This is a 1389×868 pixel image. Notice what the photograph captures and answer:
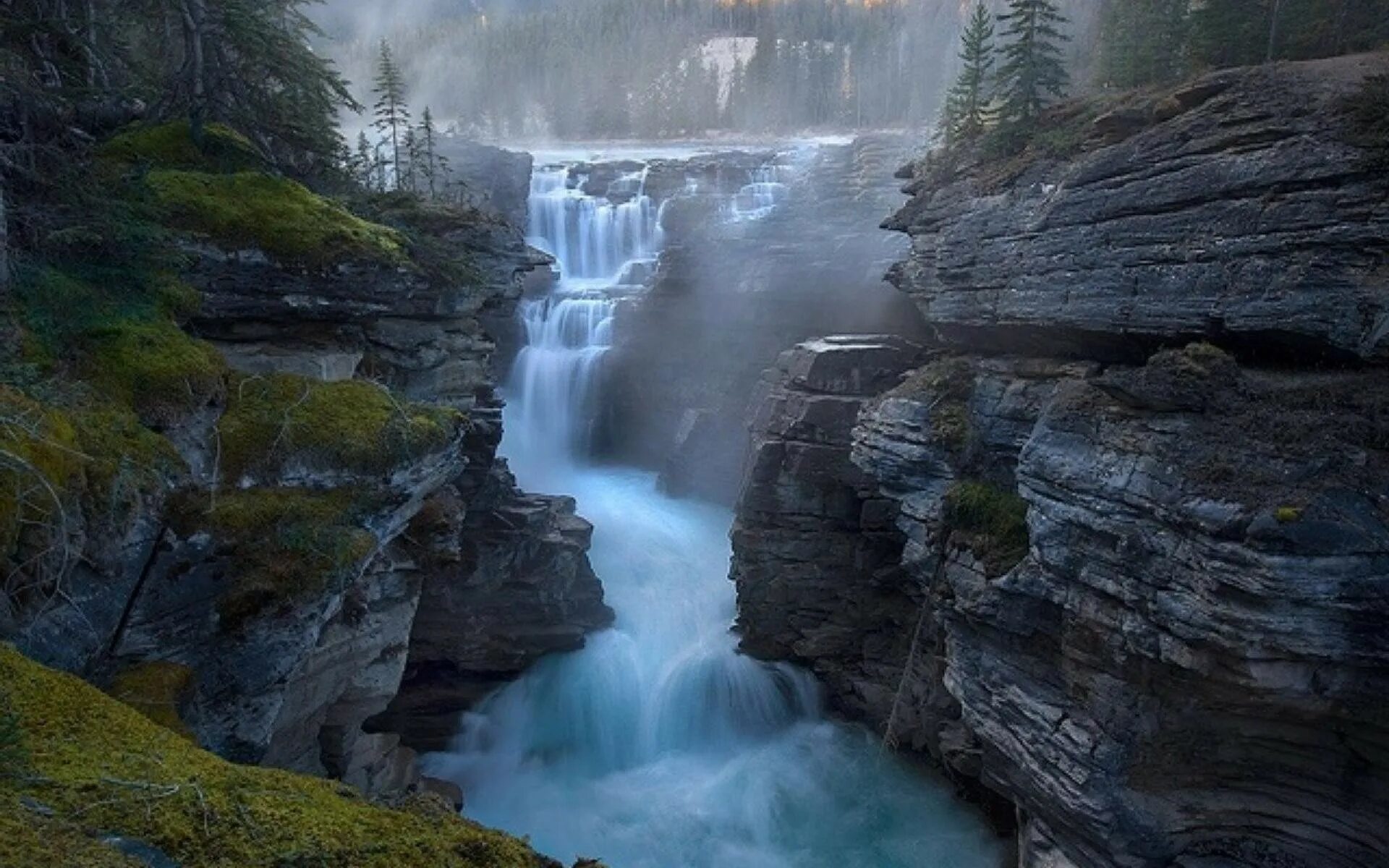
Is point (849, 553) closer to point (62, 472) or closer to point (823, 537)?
point (823, 537)

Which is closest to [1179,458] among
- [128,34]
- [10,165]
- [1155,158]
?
[1155,158]

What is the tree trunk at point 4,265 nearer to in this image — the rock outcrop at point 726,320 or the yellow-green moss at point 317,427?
the yellow-green moss at point 317,427

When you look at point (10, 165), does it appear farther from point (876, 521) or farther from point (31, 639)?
point (876, 521)

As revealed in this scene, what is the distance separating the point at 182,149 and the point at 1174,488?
13.3 metres

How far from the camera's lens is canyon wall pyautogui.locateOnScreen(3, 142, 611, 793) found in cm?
715

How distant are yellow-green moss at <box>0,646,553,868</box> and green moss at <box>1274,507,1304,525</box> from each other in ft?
26.6

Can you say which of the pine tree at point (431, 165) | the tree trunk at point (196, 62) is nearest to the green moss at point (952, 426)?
the tree trunk at point (196, 62)

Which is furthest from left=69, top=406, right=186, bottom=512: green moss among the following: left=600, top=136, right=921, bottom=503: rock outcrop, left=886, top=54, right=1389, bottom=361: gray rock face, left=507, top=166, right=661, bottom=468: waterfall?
left=507, top=166, right=661, bottom=468: waterfall

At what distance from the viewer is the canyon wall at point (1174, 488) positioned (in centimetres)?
851

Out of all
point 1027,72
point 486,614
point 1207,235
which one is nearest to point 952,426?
point 1207,235

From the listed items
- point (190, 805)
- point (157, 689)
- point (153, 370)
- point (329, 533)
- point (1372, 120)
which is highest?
point (1372, 120)

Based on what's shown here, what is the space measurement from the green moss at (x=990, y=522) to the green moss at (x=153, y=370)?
34.2 ft

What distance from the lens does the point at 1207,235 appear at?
10602 mm

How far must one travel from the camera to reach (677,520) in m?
24.0
